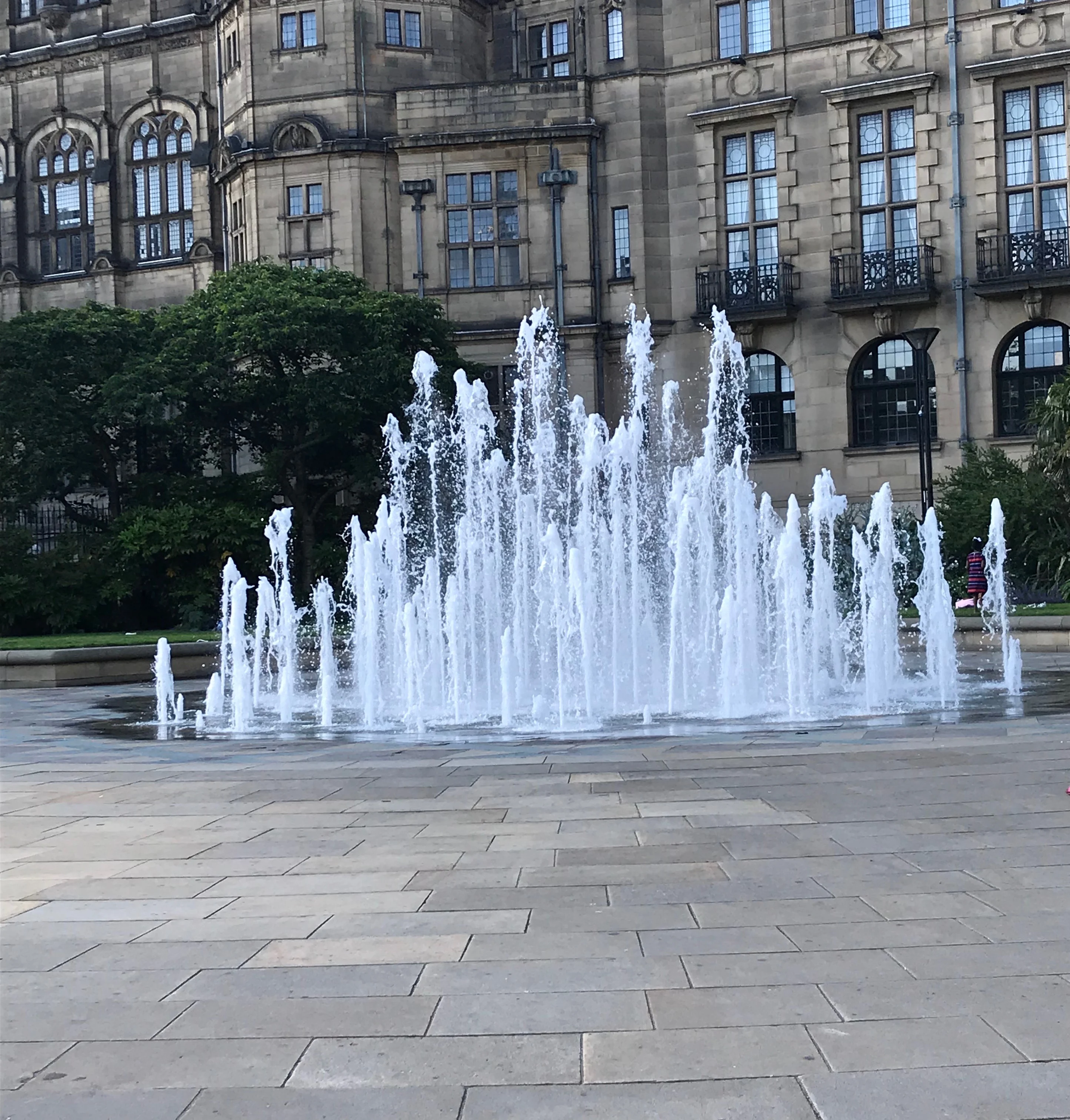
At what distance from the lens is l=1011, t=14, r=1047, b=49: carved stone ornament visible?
38.0 metres

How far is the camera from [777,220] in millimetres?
41156

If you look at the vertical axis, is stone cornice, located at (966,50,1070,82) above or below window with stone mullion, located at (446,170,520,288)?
above

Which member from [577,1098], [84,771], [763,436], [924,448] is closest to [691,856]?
[577,1098]

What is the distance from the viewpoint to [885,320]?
39.7 meters

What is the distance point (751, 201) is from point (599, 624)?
2278 centimetres

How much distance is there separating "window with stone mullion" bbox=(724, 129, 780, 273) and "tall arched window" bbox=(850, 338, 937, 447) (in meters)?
3.75

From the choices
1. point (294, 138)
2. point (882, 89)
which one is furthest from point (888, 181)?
point (294, 138)

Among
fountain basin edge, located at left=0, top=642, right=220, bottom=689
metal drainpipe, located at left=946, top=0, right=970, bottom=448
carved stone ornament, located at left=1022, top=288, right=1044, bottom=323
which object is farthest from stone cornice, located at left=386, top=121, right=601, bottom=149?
fountain basin edge, located at left=0, top=642, right=220, bottom=689

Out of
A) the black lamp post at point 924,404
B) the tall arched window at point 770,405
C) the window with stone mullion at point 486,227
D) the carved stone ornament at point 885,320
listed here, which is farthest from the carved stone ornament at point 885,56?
the black lamp post at point 924,404

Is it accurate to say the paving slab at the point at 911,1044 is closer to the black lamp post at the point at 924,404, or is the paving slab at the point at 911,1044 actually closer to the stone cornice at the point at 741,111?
the black lamp post at the point at 924,404

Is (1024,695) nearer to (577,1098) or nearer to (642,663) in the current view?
(642,663)

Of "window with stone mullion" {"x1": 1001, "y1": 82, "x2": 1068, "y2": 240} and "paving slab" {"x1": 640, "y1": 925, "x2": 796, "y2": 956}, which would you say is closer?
"paving slab" {"x1": 640, "y1": 925, "x2": 796, "y2": 956}

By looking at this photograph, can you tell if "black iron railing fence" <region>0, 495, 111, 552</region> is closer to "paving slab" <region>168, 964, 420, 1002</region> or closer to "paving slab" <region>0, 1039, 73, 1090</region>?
"paving slab" <region>168, 964, 420, 1002</region>

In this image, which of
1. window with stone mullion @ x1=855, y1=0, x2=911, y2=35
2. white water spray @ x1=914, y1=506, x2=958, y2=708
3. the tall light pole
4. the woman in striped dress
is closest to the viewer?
white water spray @ x1=914, y1=506, x2=958, y2=708
